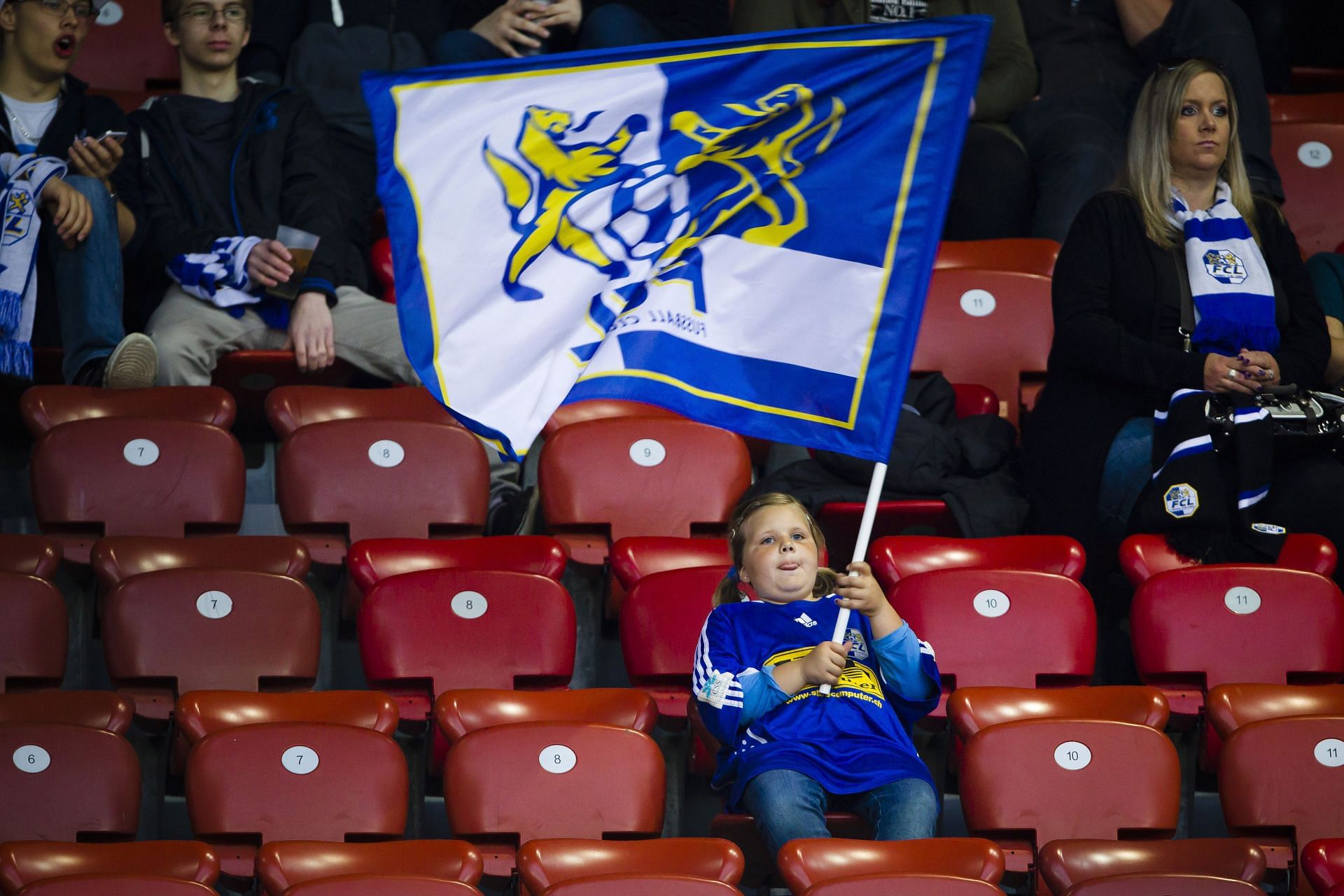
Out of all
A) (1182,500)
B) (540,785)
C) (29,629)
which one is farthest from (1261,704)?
(29,629)

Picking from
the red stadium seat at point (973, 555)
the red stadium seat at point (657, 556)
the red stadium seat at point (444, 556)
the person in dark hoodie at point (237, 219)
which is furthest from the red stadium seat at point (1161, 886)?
the person in dark hoodie at point (237, 219)

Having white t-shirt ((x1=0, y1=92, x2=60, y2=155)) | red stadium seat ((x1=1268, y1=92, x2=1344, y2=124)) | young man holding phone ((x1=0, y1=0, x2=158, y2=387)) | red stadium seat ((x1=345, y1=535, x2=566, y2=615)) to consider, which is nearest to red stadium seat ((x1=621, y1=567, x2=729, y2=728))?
red stadium seat ((x1=345, y1=535, x2=566, y2=615))

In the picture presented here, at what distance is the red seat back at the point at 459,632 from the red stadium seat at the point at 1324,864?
1438 millimetres

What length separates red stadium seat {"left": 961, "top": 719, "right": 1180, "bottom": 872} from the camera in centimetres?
309

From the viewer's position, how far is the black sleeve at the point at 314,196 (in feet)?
15.5

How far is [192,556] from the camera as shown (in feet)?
12.4

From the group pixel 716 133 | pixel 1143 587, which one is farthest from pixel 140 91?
pixel 1143 587

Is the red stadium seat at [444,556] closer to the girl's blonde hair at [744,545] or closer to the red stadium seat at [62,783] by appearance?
the girl's blonde hair at [744,545]

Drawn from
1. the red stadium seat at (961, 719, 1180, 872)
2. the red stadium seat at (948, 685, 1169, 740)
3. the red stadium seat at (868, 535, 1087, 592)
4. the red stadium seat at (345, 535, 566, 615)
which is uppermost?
the red stadium seat at (868, 535, 1087, 592)

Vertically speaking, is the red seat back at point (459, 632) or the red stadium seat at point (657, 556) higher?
the red stadium seat at point (657, 556)

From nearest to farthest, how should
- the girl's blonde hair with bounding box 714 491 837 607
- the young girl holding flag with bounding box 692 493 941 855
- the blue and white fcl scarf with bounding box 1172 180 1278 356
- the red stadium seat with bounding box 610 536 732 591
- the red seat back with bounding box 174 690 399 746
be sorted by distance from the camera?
1. the young girl holding flag with bounding box 692 493 941 855
2. the red seat back with bounding box 174 690 399 746
3. the girl's blonde hair with bounding box 714 491 837 607
4. the red stadium seat with bounding box 610 536 732 591
5. the blue and white fcl scarf with bounding box 1172 180 1278 356

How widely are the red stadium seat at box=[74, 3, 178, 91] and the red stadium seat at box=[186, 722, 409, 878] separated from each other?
3865 millimetres

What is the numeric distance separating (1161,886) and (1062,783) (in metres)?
0.44

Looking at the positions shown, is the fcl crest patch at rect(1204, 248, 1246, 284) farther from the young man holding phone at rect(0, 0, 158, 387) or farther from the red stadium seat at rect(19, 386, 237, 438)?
the young man holding phone at rect(0, 0, 158, 387)
